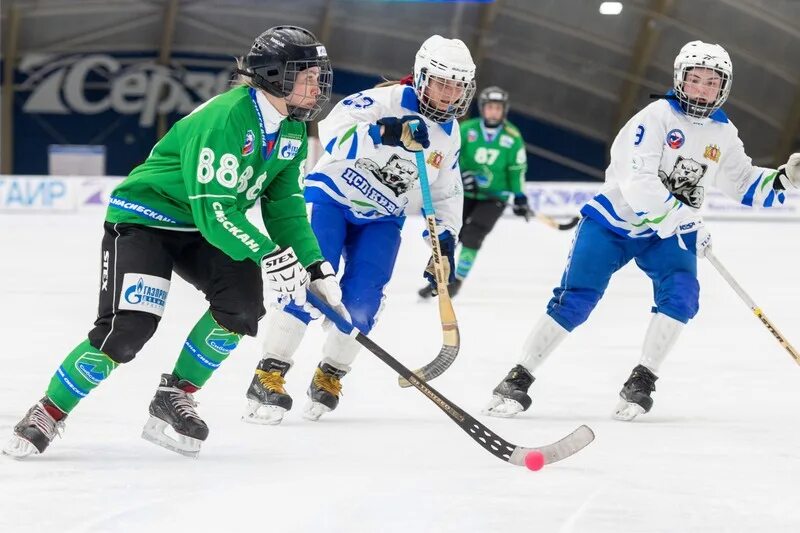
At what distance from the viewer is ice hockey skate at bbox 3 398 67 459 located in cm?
270

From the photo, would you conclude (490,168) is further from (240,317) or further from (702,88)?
(240,317)

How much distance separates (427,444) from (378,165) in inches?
34.8

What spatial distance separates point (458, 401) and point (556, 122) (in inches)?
505

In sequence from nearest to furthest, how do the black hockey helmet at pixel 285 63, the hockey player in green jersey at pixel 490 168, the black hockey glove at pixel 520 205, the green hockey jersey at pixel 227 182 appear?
the green hockey jersey at pixel 227 182, the black hockey helmet at pixel 285 63, the hockey player in green jersey at pixel 490 168, the black hockey glove at pixel 520 205

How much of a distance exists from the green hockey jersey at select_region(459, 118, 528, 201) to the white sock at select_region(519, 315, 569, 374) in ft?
11.4

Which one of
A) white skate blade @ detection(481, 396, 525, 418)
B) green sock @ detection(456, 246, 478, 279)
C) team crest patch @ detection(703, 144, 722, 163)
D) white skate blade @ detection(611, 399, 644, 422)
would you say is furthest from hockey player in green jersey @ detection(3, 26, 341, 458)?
green sock @ detection(456, 246, 478, 279)

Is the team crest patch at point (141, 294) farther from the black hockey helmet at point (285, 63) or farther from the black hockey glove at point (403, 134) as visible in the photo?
the black hockey glove at point (403, 134)

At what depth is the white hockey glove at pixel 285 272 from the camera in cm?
270

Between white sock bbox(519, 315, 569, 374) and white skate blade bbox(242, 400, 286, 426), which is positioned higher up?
white sock bbox(519, 315, 569, 374)

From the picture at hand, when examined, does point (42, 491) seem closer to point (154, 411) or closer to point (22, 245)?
point (154, 411)

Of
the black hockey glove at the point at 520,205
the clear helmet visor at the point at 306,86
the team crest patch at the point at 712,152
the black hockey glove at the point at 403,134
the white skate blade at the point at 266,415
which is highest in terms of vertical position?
the clear helmet visor at the point at 306,86

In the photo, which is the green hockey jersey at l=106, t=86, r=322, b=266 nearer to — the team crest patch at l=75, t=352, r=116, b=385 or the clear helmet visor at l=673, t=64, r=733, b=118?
the team crest patch at l=75, t=352, r=116, b=385

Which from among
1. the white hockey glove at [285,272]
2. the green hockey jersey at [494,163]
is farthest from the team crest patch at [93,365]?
the green hockey jersey at [494,163]

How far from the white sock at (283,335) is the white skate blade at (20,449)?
81 centimetres
